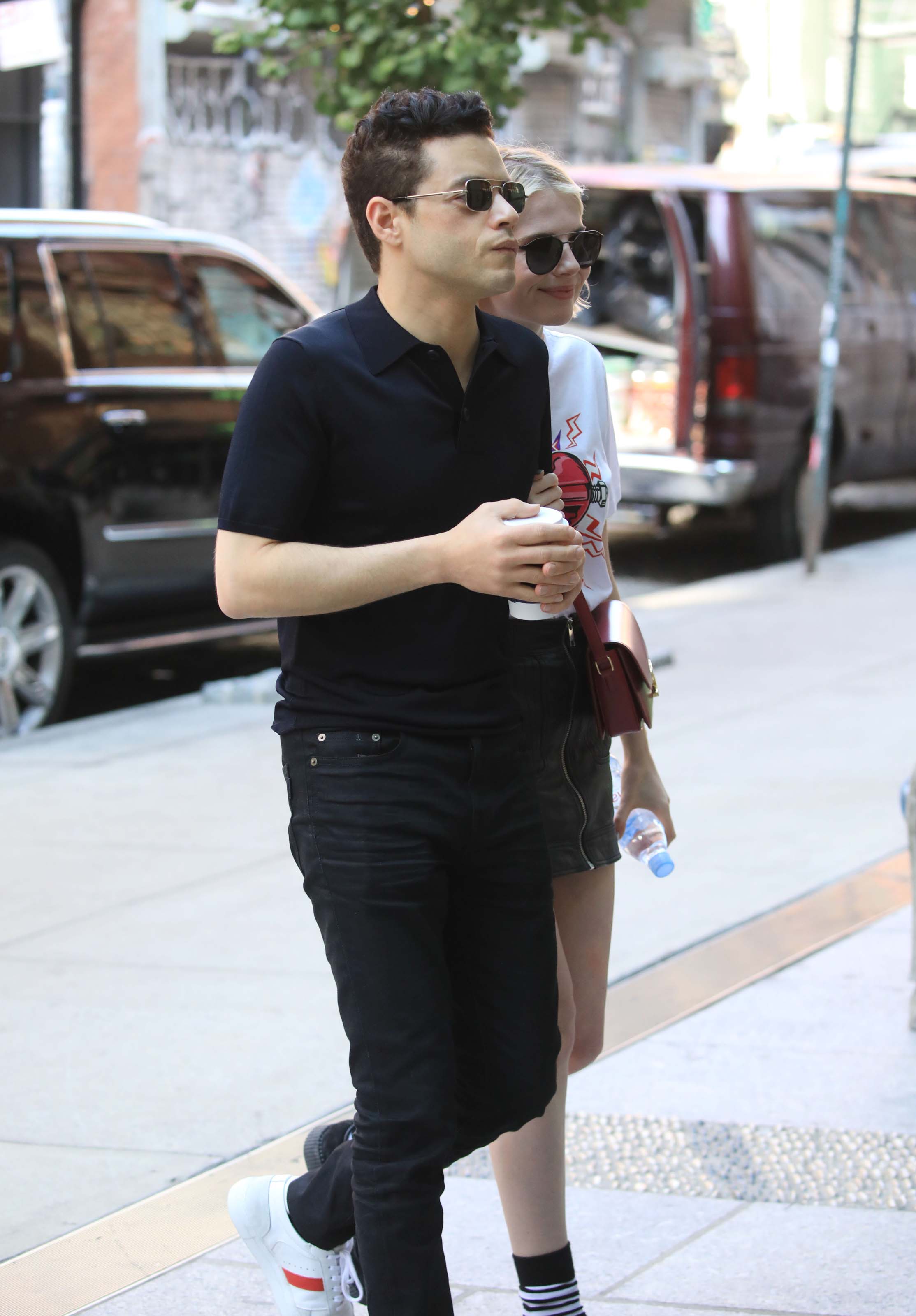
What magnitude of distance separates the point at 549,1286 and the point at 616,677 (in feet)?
2.89

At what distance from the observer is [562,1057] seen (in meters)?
2.83

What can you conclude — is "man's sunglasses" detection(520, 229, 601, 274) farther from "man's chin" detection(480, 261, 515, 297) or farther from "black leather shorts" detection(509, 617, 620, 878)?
"black leather shorts" detection(509, 617, 620, 878)

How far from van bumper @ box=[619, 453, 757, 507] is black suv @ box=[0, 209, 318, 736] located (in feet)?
10.2

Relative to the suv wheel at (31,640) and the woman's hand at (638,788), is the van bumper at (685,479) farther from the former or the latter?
the woman's hand at (638,788)

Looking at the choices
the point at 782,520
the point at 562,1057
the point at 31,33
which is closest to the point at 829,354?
the point at 782,520

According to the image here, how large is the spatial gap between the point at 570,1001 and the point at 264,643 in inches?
260

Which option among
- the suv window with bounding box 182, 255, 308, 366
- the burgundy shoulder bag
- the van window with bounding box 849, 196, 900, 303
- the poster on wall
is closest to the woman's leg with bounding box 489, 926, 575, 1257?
the burgundy shoulder bag

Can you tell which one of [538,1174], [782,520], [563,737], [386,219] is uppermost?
[386,219]

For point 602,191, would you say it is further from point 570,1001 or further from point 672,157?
point 672,157

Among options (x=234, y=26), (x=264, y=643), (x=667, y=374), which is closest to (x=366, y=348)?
(x=264, y=643)

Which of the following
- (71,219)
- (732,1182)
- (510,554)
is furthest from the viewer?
(71,219)

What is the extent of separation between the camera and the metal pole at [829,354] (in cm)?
1045

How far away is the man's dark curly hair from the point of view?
2406mm

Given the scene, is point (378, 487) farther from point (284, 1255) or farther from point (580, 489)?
point (284, 1255)
